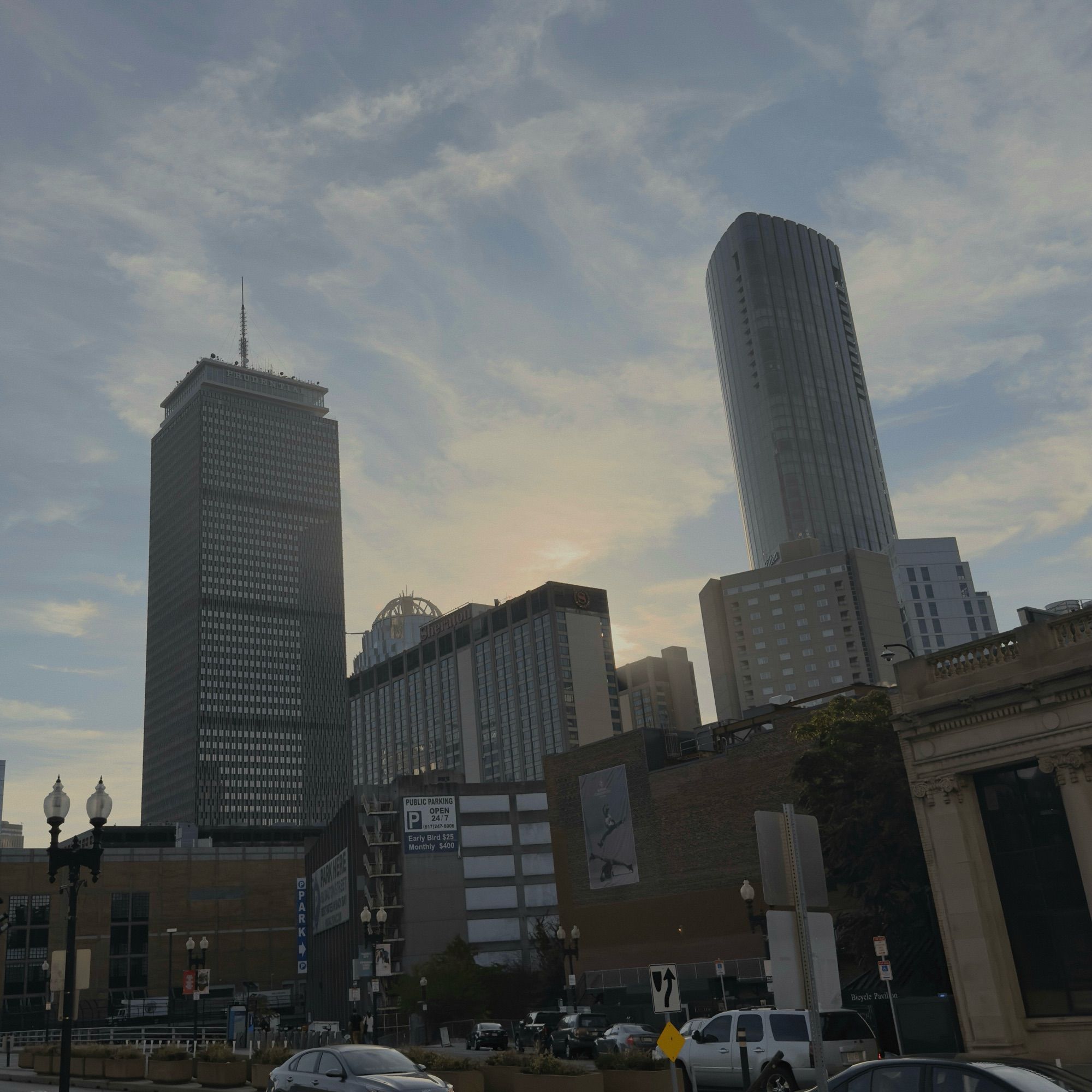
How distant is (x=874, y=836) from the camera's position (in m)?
39.6

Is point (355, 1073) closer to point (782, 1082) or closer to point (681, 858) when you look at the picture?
point (782, 1082)

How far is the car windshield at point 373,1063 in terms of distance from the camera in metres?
17.4

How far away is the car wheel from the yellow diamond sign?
7.79 meters

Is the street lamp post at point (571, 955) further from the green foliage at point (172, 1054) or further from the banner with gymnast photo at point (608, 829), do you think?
the green foliage at point (172, 1054)

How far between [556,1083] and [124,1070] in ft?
59.3

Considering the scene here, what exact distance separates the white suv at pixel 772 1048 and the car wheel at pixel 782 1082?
11mm

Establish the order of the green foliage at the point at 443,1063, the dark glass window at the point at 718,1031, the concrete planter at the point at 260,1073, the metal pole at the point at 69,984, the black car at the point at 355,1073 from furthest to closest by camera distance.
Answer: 1. the concrete planter at the point at 260,1073
2. the dark glass window at the point at 718,1031
3. the green foliage at the point at 443,1063
4. the metal pole at the point at 69,984
5. the black car at the point at 355,1073

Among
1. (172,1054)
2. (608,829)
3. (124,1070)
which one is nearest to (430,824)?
(608,829)

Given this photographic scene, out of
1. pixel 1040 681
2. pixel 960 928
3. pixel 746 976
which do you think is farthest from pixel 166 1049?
pixel 746 976

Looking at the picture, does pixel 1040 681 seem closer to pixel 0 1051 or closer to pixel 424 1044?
pixel 424 1044

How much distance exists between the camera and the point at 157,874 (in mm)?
121688

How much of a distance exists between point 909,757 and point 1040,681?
4528 mm

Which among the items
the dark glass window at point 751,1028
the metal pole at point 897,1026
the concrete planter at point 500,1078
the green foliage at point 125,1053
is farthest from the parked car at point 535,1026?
the dark glass window at point 751,1028

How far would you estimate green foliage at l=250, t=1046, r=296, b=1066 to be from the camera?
91.2ft
